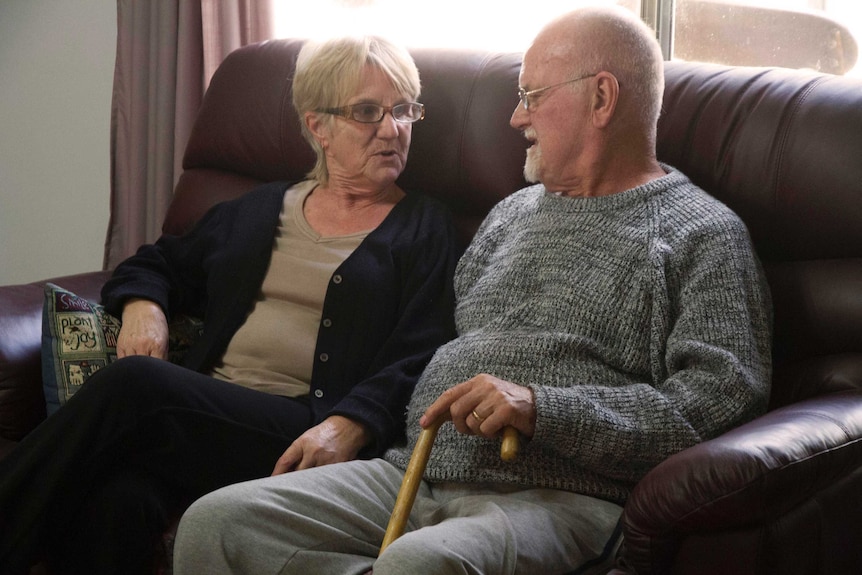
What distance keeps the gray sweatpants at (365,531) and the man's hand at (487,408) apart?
121 millimetres

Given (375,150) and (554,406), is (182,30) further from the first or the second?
(554,406)

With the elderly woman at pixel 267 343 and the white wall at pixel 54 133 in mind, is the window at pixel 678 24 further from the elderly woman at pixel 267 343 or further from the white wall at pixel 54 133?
the white wall at pixel 54 133

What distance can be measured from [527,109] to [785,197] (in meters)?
0.46

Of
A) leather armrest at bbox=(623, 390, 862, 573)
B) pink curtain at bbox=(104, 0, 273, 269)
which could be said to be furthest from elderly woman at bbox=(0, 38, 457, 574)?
pink curtain at bbox=(104, 0, 273, 269)

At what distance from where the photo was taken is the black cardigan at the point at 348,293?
1771mm

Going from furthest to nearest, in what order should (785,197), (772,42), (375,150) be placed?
(772,42), (375,150), (785,197)

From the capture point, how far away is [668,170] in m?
1.76

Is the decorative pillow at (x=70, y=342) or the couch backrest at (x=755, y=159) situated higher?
the couch backrest at (x=755, y=159)

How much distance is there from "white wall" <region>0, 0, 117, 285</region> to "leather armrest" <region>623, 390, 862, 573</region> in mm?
2770

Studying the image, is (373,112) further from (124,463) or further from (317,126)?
(124,463)

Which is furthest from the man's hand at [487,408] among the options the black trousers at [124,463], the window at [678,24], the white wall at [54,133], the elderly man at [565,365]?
the white wall at [54,133]

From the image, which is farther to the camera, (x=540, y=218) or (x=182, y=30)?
(x=182, y=30)

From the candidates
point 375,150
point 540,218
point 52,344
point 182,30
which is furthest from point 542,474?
point 182,30

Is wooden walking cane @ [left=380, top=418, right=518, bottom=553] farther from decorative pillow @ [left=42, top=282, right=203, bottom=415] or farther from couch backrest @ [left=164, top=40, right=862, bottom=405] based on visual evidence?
decorative pillow @ [left=42, top=282, right=203, bottom=415]
